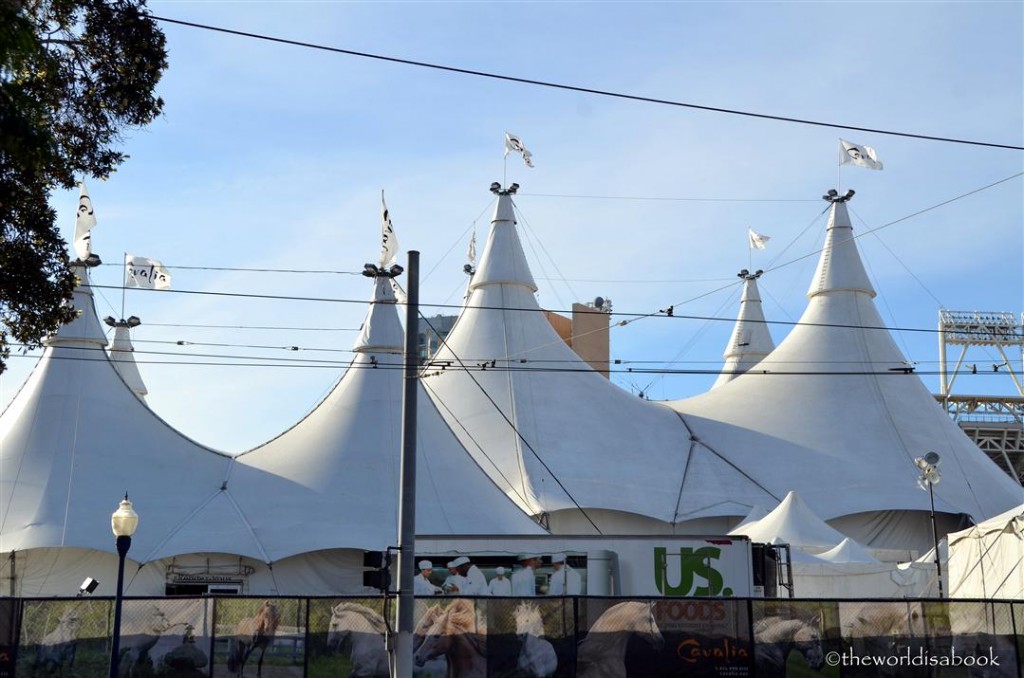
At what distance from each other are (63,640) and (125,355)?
36623mm

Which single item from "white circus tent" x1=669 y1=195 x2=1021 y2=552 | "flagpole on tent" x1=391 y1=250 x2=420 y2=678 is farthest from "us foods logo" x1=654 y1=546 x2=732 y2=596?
"white circus tent" x1=669 y1=195 x2=1021 y2=552

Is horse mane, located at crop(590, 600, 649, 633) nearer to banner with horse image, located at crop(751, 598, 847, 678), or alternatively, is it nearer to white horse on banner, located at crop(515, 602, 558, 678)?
Answer: white horse on banner, located at crop(515, 602, 558, 678)

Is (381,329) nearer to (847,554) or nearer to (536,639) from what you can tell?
(847,554)

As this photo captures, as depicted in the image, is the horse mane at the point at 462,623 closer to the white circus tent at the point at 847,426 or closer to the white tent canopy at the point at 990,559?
the white tent canopy at the point at 990,559

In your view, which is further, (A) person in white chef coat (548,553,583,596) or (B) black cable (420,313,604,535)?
(B) black cable (420,313,604,535)

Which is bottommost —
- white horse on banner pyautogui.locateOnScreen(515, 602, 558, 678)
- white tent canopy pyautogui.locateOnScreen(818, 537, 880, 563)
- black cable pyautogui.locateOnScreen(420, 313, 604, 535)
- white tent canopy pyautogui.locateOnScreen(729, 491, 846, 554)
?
white horse on banner pyautogui.locateOnScreen(515, 602, 558, 678)

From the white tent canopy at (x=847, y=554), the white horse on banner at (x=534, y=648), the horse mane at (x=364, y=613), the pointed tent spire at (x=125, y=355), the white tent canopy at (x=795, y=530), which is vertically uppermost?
the pointed tent spire at (x=125, y=355)

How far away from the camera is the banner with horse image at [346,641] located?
1638cm

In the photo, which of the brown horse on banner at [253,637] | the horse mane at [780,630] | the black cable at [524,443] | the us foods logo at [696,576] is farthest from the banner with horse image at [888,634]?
the black cable at [524,443]

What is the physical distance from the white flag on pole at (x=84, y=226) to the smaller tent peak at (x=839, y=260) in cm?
2317

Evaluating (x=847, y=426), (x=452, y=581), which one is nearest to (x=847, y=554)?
(x=847, y=426)

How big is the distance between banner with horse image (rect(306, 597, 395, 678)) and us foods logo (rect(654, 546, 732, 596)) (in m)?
6.99

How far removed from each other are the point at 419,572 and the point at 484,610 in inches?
237

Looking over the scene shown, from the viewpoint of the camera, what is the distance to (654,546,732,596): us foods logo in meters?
22.0
